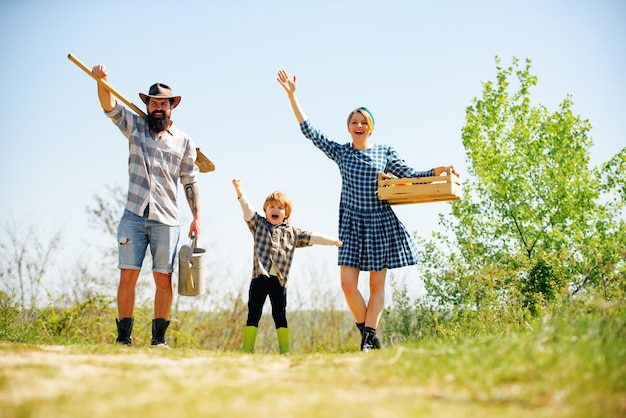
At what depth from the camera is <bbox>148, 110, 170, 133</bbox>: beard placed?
6.22m

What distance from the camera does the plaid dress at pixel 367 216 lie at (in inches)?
236

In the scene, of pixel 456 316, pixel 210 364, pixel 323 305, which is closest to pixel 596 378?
pixel 210 364

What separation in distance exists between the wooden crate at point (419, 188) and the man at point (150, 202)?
1827mm

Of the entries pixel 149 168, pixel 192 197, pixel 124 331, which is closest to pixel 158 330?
pixel 124 331

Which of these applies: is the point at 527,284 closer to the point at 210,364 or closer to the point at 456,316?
the point at 456,316

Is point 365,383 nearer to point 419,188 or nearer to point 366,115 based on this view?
point 419,188

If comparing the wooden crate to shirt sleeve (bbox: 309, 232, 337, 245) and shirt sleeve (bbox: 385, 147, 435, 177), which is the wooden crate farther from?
shirt sleeve (bbox: 309, 232, 337, 245)

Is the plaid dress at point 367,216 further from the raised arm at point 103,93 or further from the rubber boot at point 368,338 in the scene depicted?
the raised arm at point 103,93

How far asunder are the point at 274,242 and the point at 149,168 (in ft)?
4.27

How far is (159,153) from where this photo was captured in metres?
6.16

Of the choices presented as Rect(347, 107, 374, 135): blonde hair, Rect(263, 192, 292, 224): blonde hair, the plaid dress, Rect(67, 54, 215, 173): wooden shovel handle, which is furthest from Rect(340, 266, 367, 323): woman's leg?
Rect(67, 54, 215, 173): wooden shovel handle

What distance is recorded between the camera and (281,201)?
6.36 metres

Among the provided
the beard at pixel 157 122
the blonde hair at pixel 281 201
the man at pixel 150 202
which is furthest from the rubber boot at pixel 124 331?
the beard at pixel 157 122

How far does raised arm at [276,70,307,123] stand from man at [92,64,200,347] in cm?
104
